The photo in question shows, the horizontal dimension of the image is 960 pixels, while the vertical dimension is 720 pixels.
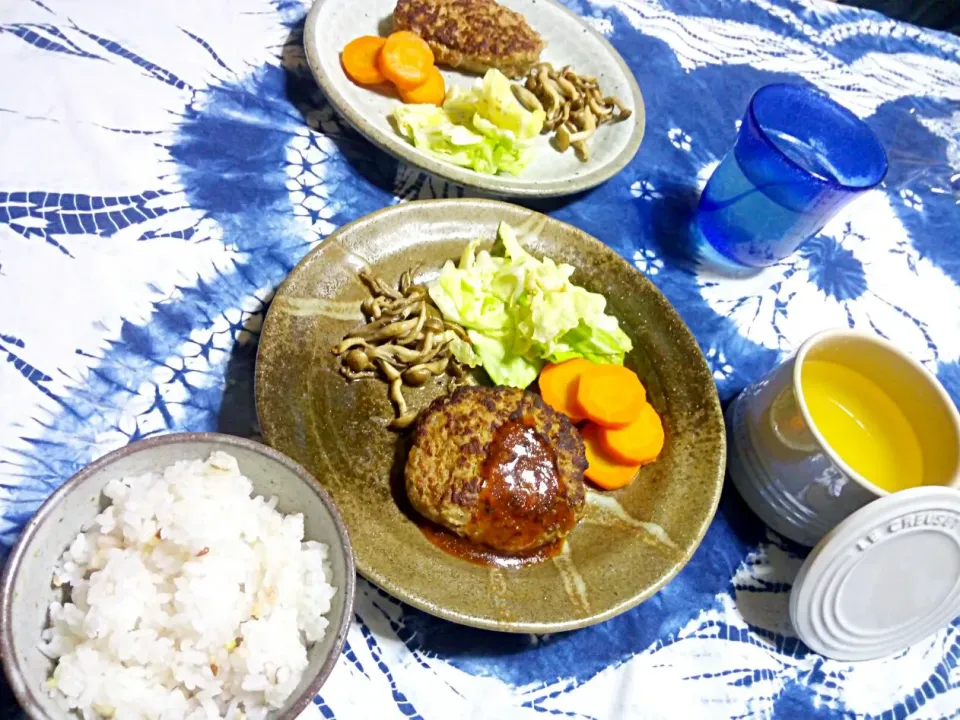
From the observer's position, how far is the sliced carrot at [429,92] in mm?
2547

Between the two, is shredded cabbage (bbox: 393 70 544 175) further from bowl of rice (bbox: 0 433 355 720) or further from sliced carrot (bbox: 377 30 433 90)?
bowl of rice (bbox: 0 433 355 720)

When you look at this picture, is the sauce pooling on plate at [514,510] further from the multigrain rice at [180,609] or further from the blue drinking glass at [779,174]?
the blue drinking glass at [779,174]

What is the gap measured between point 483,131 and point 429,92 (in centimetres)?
30

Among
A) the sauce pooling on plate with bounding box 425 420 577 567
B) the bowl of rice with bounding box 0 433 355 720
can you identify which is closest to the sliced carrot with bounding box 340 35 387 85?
the sauce pooling on plate with bounding box 425 420 577 567

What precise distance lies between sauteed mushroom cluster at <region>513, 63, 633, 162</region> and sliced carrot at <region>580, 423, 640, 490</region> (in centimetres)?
114

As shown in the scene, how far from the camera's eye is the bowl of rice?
1143 mm

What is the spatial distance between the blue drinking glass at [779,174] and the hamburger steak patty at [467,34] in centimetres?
91

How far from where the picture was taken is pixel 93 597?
1.17 meters

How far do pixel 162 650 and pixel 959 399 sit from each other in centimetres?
264

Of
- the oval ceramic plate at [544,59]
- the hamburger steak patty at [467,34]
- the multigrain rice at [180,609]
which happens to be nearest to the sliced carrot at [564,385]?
the oval ceramic plate at [544,59]

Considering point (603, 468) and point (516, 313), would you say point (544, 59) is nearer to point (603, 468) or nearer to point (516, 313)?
point (516, 313)

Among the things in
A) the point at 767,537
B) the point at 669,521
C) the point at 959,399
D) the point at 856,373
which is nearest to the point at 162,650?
the point at 669,521

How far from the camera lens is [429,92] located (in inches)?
102

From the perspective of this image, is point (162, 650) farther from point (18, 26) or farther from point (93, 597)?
point (18, 26)
